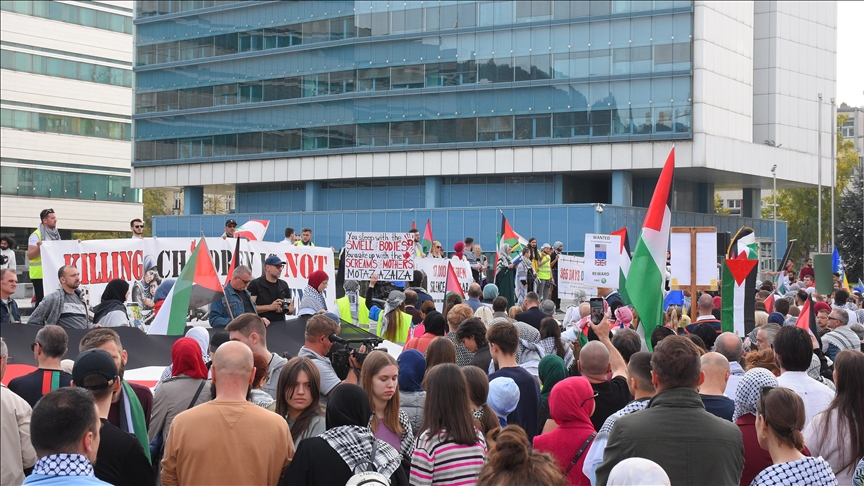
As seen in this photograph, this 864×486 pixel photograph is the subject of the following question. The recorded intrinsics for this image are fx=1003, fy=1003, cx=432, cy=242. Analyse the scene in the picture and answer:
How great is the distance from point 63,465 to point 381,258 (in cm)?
1332

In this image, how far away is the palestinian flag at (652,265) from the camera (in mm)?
10203

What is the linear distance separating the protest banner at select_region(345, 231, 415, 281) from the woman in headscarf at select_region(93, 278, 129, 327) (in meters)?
6.84

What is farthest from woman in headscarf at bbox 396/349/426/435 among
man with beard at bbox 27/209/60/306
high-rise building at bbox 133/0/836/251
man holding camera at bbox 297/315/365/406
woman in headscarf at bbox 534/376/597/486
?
high-rise building at bbox 133/0/836/251

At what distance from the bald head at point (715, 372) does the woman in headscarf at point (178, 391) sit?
317cm

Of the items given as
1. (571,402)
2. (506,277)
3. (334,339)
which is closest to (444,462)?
(571,402)

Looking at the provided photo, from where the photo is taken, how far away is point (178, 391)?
654 centimetres

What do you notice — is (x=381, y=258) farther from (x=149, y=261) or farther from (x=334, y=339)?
(x=334, y=339)

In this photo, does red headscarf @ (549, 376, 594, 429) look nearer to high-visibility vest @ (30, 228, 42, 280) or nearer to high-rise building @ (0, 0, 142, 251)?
high-visibility vest @ (30, 228, 42, 280)

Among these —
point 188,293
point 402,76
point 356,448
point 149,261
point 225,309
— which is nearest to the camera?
point 356,448

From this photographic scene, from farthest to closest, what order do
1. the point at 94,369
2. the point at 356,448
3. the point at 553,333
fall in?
the point at 553,333, the point at 94,369, the point at 356,448

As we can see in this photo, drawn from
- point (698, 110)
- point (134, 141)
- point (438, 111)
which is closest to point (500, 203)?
point (438, 111)

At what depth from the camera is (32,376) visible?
20.6 ft

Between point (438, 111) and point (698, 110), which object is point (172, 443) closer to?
point (698, 110)

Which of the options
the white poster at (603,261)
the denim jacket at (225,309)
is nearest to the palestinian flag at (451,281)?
the white poster at (603,261)
